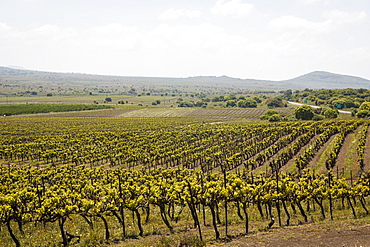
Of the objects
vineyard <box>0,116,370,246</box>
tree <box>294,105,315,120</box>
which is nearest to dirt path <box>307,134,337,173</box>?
vineyard <box>0,116,370,246</box>

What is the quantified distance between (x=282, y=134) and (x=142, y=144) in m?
33.8

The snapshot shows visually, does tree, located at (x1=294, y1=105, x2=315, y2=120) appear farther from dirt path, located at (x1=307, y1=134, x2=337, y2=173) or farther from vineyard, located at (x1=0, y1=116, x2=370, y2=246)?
dirt path, located at (x1=307, y1=134, x2=337, y2=173)

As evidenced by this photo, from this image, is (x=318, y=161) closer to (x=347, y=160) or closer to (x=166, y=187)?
(x=347, y=160)

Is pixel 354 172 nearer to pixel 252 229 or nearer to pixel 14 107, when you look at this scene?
pixel 252 229

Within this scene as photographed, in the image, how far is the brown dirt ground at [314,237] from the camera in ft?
51.0

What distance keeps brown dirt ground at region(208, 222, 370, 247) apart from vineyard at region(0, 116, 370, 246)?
57.9 inches

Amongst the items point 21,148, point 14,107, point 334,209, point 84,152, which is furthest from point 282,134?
point 14,107

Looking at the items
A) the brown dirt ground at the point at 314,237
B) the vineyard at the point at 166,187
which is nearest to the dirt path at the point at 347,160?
the vineyard at the point at 166,187

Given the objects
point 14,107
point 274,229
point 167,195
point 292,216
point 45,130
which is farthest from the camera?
point 14,107

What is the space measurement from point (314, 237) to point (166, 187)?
393 inches

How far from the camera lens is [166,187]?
2220 cm

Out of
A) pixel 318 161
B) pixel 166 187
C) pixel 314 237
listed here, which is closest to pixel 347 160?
pixel 318 161

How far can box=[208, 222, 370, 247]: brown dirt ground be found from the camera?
1555 cm

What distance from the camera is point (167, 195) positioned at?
20797 millimetres
